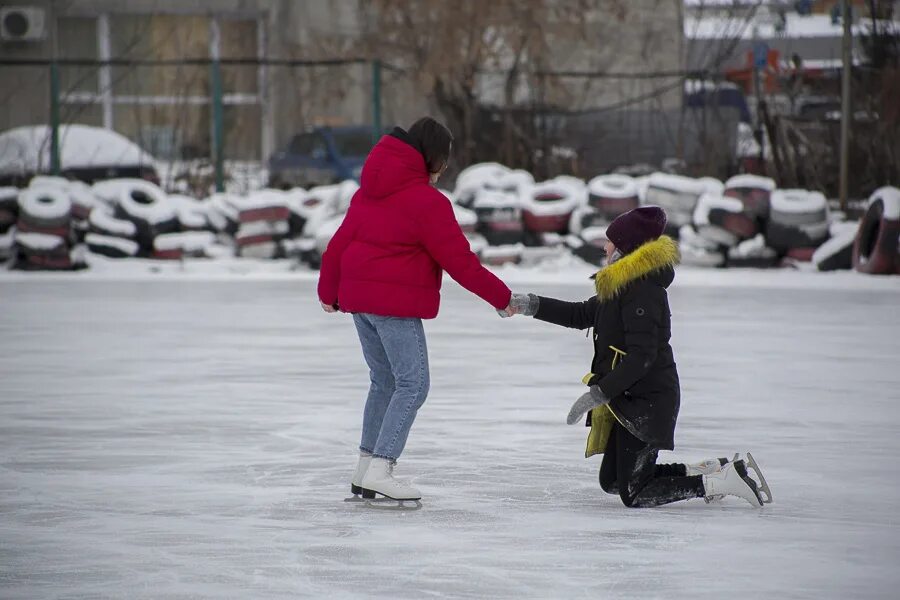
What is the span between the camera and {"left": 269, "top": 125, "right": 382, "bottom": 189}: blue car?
68.3 ft

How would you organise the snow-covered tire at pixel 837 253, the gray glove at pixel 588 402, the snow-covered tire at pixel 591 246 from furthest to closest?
the snow-covered tire at pixel 591 246
the snow-covered tire at pixel 837 253
the gray glove at pixel 588 402

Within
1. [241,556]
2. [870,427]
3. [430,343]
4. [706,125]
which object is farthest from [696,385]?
[706,125]

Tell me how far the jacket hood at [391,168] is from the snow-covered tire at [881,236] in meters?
9.94

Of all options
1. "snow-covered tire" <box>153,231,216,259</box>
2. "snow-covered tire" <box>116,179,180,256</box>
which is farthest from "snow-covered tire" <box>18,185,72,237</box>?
"snow-covered tire" <box>153,231,216,259</box>

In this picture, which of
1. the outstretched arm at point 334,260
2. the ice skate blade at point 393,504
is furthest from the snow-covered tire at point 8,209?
the ice skate blade at point 393,504

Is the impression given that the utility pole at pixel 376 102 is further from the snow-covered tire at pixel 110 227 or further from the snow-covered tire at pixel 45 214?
the snow-covered tire at pixel 45 214

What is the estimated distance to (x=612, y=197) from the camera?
16.1 m

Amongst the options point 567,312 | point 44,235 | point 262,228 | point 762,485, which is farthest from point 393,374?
point 262,228

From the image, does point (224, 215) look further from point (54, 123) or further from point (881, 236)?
point (881, 236)

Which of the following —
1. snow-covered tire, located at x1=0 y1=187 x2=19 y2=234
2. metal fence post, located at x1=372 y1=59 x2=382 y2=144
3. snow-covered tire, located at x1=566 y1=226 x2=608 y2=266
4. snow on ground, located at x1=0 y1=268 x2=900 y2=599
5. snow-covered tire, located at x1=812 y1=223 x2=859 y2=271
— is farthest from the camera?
metal fence post, located at x1=372 y1=59 x2=382 y2=144

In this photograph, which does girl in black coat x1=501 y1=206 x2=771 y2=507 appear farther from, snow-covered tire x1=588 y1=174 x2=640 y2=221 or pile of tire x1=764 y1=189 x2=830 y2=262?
snow-covered tire x1=588 y1=174 x2=640 y2=221

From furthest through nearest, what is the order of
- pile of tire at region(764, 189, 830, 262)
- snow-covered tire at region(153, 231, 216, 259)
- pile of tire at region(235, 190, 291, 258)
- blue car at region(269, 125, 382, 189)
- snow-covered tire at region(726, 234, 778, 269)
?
blue car at region(269, 125, 382, 189)
pile of tire at region(235, 190, 291, 258)
snow-covered tire at region(153, 231, 216, 259)
snow-covered tire at region(726, 234, 778, 269)
pile of tire at region(764, 189, 830, 262)

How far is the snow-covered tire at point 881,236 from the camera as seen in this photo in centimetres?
1431

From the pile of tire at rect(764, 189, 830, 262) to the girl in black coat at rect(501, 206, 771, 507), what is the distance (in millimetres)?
10349
